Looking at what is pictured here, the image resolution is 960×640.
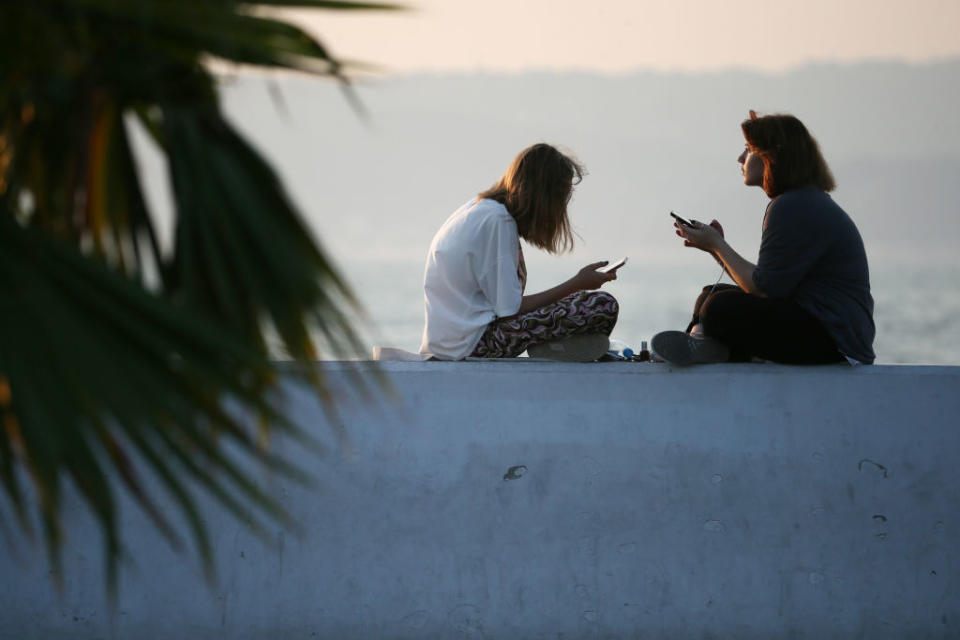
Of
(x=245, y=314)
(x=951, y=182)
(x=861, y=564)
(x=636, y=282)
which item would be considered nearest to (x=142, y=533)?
(x=861, y=564)

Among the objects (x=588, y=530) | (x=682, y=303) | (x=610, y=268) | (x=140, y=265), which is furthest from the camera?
(x=682, y=303)

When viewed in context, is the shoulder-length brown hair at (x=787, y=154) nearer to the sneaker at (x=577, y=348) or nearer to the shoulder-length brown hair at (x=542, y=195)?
the shoulder-length brown hair at (x=542, y=195)

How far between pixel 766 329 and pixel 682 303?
232 feet

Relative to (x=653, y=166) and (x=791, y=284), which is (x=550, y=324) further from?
(x=653, y=166)

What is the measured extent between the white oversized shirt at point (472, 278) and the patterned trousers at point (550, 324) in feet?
0.17

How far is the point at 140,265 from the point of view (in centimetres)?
207

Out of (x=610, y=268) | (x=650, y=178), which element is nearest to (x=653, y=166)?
(x=650, y=178)

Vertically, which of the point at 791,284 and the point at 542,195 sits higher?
the point at 542,195

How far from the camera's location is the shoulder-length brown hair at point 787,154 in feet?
16.4

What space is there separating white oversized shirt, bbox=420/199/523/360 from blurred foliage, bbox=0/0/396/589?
302 centimetres

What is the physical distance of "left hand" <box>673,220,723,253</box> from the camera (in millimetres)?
5137

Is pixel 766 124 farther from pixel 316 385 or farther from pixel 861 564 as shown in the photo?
pixel 316 385

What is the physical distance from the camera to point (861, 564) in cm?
470

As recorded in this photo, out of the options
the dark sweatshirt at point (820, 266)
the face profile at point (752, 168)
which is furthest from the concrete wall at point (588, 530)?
the face profile at point (752, 168)
